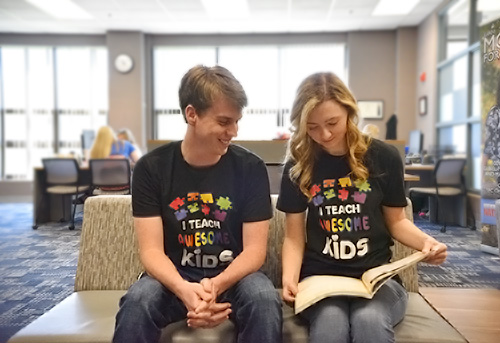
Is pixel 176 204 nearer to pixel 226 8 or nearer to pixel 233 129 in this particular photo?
pixel 233 129

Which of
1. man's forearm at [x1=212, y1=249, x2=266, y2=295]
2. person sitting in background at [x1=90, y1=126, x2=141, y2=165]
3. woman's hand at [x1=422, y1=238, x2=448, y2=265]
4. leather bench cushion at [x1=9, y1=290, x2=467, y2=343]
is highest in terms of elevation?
person sitting in background at [x1=90, y1=126, x2=141, y2=165]

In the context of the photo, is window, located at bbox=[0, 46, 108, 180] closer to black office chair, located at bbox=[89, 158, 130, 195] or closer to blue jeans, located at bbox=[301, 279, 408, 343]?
black office chair, located at bbox=[89, 158, 130, 195]

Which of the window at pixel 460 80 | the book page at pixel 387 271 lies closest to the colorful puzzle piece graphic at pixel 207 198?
the book page at pixel 387 271

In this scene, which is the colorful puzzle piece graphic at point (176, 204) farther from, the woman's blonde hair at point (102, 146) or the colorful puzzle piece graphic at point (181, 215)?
the woman's blonde hair at point (102, 146)

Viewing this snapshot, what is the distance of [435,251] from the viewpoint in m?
1.11

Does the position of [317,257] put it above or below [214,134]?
below

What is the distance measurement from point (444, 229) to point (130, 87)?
630 cm

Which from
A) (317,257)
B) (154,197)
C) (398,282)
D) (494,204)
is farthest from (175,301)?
(494,204)

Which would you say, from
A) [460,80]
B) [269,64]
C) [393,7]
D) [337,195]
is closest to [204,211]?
[337,195]

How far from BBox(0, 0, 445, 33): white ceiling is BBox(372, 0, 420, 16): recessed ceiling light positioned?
8cm

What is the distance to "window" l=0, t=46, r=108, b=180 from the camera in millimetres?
7414

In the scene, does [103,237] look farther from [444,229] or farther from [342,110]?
[444,229]

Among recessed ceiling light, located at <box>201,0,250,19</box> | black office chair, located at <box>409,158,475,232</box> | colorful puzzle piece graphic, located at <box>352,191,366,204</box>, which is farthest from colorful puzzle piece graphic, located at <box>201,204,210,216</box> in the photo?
recessed ceiling light, located at <box>201,0,250,19</box>

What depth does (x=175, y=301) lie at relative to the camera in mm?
1166
